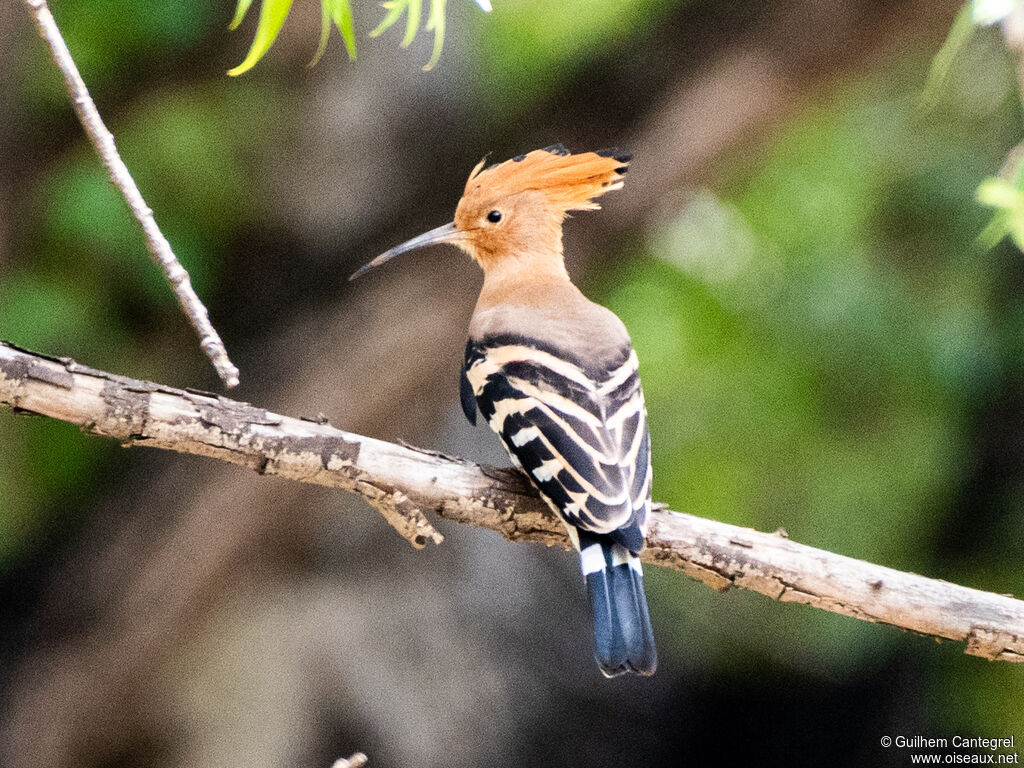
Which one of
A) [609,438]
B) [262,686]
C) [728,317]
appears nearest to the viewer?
[609,438]

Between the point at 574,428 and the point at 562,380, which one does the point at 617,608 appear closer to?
the point at 574,428

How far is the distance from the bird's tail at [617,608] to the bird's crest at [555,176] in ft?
2.50

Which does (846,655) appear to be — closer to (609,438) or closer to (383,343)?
(383,343)

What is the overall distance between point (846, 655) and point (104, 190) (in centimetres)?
296

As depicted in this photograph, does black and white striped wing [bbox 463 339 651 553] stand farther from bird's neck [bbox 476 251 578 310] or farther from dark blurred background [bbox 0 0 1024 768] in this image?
dark blurred background [bbox 0 0 1024 768]

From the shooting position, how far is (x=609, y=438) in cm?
217

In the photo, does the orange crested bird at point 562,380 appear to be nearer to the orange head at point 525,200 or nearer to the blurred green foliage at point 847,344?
the orange head at point 525,200

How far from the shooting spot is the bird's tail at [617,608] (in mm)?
2006

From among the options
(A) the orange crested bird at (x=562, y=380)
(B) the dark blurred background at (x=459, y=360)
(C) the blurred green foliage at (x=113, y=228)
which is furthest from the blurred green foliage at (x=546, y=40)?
(A) the orange crested bird at (x=562, y=380)

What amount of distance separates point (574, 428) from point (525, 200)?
Result: 0.62 meters

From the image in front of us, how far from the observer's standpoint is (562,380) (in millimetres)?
2238

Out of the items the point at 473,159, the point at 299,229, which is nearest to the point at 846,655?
the point at 473,159

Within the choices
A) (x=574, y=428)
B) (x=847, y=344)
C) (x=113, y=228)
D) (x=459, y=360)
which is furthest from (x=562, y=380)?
(x=847, y=344)

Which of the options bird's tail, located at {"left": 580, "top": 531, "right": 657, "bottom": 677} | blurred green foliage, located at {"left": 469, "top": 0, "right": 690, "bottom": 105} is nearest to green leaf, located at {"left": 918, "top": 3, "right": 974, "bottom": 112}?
blurred green foliage, located at {"left": 469, "top": 0, "right": 690, "bottom": 105}
